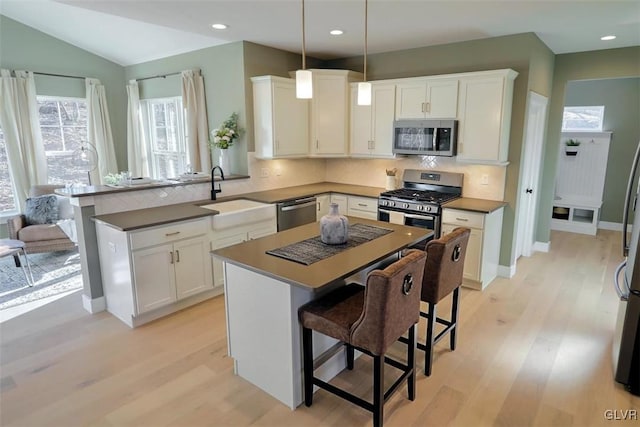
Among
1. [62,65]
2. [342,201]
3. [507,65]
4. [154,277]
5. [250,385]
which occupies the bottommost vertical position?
[250,385]

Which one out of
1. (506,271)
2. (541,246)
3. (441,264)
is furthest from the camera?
(541,246)

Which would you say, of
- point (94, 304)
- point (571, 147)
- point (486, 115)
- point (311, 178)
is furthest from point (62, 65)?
point (571, 147)

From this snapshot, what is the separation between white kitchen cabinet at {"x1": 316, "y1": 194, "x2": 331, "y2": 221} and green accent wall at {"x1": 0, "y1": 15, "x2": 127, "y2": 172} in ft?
12.8

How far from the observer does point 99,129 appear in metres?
6.36

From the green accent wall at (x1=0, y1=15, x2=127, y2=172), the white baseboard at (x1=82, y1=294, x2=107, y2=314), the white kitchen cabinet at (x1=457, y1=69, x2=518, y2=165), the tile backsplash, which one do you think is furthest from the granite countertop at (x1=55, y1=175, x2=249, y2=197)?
the green accent wall at (x1=0, y1=15, x2=127, y2=172)

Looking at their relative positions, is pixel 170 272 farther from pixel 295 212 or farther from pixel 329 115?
pixel 329 115

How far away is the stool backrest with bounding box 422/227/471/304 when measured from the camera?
2537 mm

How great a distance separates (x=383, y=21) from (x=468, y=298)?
2.81 meters

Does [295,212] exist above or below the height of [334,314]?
above

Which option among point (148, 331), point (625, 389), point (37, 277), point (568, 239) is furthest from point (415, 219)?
point (37, 277)

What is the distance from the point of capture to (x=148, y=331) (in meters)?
3.32

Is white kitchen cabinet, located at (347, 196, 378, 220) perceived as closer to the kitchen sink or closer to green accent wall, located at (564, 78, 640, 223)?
the kitchen sink

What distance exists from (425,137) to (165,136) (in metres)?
4.11

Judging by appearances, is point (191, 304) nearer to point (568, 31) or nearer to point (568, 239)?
point (568, 31)
